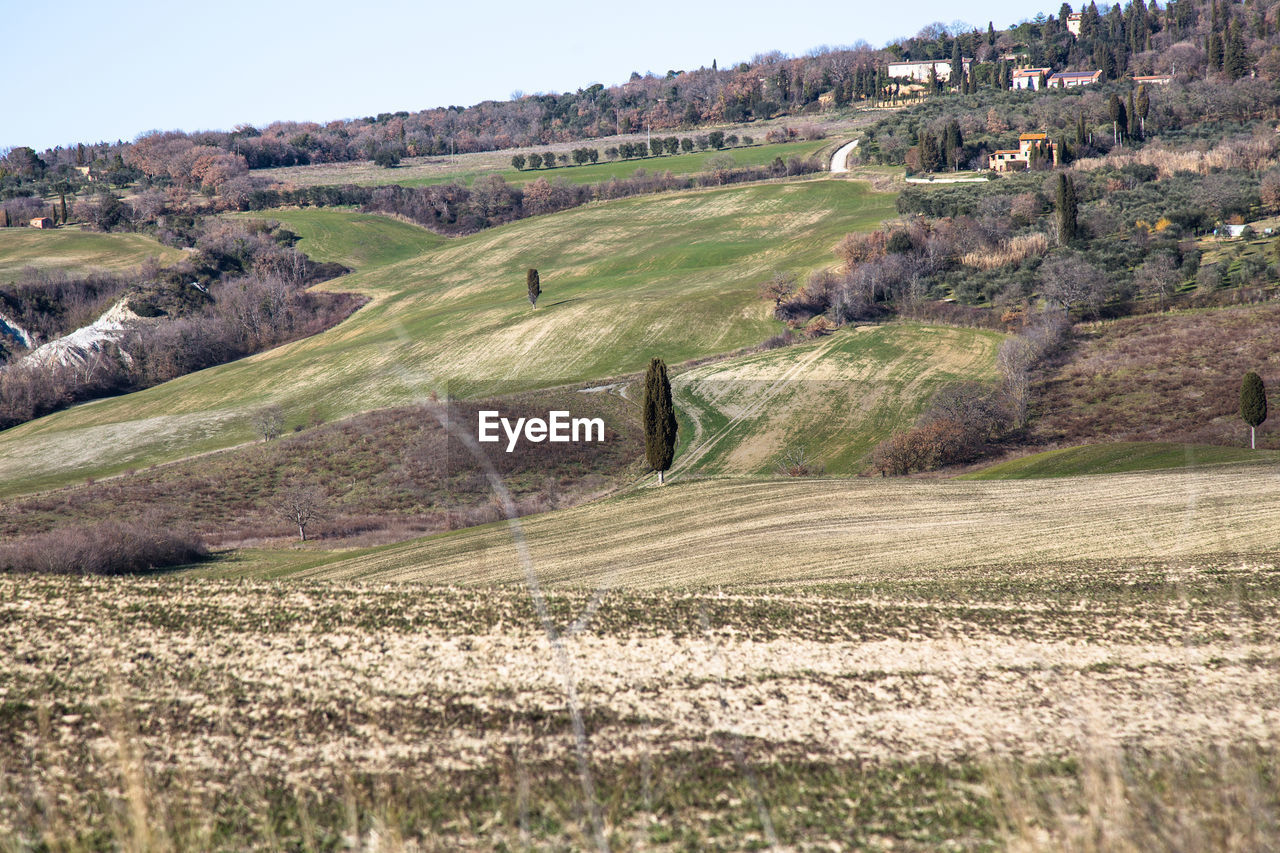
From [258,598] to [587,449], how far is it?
43.1 metres

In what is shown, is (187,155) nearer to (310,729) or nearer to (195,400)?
(195,400)

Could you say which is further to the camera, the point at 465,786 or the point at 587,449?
the point at 587,449

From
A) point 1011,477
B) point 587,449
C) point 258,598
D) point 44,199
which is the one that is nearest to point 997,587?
point 258,598

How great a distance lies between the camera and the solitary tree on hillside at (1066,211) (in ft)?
313

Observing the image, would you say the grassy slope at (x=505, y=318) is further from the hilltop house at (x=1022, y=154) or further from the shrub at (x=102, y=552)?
the shrub at (x=102, y=552)

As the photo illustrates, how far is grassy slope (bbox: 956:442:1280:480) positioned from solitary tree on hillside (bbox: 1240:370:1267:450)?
4446mm

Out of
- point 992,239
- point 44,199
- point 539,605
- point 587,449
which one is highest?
point 44,199

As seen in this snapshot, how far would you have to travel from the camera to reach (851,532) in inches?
1393

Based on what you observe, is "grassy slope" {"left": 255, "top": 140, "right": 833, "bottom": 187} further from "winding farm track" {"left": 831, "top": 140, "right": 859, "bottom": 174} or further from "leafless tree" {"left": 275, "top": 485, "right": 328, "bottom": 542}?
"leafless tree" {"left": 275, "top": 485, "right": 328, "bottom": 542}

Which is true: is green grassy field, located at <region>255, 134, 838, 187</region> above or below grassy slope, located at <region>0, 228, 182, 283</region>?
above

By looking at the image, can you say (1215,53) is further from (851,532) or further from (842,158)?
(851,532)

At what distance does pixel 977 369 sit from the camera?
72312 mm

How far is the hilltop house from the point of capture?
419 ft

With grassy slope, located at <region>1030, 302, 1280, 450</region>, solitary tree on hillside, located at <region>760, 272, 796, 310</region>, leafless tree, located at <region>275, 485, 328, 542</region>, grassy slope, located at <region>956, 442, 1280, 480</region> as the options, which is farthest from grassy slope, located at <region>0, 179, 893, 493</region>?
grassy slope, located at <region>956, 442, 1280, 480</region>
